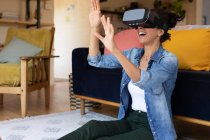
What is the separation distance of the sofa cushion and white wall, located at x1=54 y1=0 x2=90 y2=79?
2.38 meters

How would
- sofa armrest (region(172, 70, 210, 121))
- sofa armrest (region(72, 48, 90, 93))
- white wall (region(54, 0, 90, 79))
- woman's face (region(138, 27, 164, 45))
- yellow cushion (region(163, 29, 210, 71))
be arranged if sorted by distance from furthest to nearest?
white wall (region(54, 0, 90, 79)) < sofa armrest (region(72, 48, 90, 93)) < yellow cushion (region(163, 29, 210, 71)) < sofa armrest (region(172, 70, 210, 121)) < woman's face (region(138, 27, 164, 45))

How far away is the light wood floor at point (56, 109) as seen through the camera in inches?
90.1

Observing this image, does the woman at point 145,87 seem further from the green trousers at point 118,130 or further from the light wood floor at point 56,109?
the light wood floor at point 56,109

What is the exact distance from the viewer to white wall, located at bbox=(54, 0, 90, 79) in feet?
18.2

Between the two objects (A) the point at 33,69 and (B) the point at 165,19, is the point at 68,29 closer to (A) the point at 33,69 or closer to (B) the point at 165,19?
(A) the point at 33,69

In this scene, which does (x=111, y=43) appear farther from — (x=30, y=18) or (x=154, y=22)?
(x=30, y=18)

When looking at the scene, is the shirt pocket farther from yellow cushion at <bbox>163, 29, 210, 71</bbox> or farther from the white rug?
the white rug

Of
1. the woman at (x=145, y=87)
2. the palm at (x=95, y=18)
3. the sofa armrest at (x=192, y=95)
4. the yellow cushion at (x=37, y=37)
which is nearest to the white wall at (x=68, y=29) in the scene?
the yellow cushion at (x=37, y=37)

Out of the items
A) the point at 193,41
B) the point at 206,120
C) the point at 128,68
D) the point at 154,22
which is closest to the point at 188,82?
the point at 206,120

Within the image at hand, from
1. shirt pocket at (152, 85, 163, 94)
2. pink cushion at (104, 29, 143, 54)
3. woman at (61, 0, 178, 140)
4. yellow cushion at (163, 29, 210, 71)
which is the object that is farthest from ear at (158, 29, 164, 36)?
pink cushion at (104, 29, 143, 54)

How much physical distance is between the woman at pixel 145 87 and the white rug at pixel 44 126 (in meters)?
0.80

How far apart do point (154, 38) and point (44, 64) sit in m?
1.97

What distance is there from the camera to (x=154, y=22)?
1338mm

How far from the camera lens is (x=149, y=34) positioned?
4.49 feet
